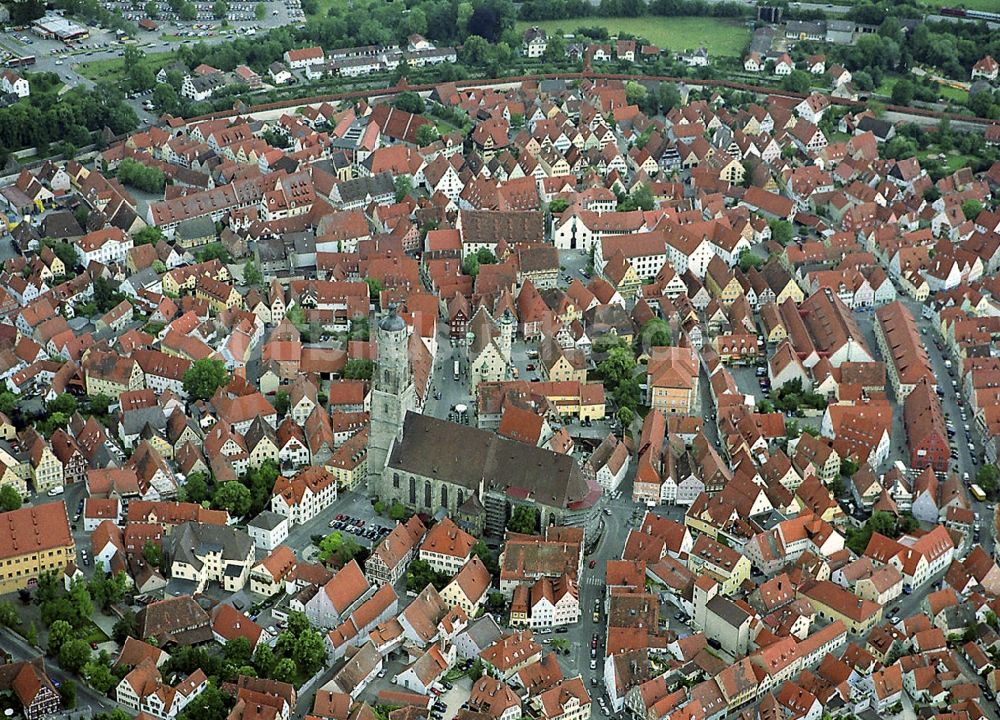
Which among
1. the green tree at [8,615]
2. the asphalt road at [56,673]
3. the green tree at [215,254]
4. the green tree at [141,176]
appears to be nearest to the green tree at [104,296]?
the green tree at [215,254]

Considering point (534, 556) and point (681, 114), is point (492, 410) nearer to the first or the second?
point (534, 556)

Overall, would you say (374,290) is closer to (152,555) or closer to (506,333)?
(506,333)

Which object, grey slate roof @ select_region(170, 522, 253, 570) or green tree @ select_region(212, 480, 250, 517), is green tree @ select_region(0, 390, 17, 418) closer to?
green tree @ select_region(212, 480, 250, 517)

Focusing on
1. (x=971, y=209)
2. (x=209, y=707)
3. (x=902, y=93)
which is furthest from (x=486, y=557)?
(x=902, y=93)

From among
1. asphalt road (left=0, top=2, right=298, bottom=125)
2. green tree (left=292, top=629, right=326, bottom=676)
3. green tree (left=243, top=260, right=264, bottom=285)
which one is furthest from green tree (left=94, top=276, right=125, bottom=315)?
asphalt road (left=0, top=2, right=298, bottom=125)

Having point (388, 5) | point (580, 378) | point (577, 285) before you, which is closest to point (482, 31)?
point (388, 5)

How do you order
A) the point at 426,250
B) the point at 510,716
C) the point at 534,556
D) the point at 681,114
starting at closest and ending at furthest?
1. the point at 510,716
2. the point at 534,556
3. the point at 426,250
4. the point at 681,114
